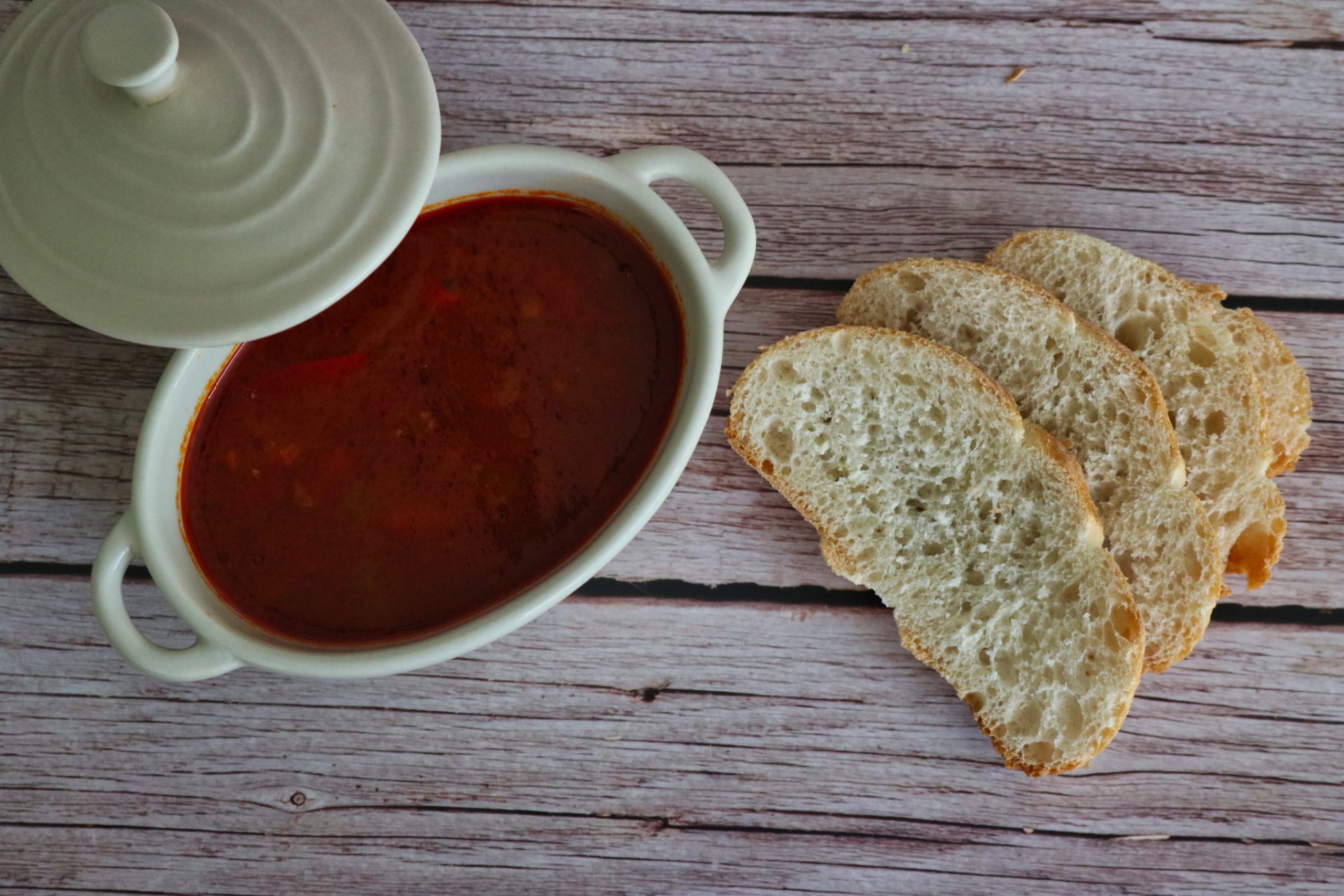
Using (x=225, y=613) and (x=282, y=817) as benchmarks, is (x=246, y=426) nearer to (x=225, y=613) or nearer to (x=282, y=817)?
(x=225, y=613)

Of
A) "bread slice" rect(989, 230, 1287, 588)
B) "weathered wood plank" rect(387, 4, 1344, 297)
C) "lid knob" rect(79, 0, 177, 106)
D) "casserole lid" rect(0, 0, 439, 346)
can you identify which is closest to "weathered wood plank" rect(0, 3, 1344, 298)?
"weathered wood plank" rect(387, 4, 1344, 297)

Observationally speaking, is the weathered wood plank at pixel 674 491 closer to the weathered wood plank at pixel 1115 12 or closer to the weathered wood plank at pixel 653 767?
the weathered wood plank at pixel 653 767

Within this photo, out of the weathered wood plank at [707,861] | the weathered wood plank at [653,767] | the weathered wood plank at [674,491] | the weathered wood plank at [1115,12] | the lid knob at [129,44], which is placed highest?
the lid knob at [129,44]

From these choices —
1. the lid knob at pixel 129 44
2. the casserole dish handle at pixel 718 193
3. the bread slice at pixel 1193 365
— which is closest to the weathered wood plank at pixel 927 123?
the bread slice at pixel 1193 365

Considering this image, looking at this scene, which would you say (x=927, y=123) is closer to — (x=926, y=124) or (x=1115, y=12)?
(x=926, y=124)

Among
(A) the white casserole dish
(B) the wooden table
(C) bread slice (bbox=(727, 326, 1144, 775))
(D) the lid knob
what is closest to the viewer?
(D) the lid knob

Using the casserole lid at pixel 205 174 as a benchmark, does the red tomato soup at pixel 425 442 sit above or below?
below

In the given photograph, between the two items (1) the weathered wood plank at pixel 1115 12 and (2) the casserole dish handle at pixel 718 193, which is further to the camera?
(1) the weathered wood plank at pixel 1115 12

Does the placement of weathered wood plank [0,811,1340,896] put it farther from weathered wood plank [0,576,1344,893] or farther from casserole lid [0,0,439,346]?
casserole lid [0,0,439,346]
